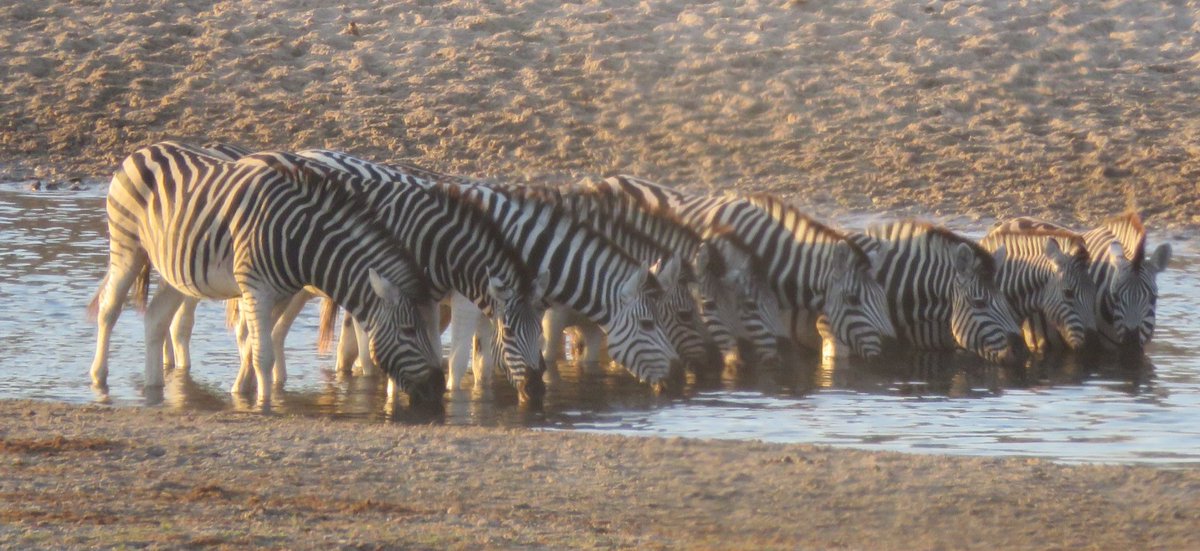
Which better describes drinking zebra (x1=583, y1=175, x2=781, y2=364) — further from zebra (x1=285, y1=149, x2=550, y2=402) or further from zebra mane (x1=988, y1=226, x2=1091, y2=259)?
zebra mane (x1=988, y1=226, x2=1091, y2=259)

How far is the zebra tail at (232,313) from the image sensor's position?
11.0 metres

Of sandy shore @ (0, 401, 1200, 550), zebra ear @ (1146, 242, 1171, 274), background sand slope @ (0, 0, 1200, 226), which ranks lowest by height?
sandy shore @ (0, 401, 1200, 550)

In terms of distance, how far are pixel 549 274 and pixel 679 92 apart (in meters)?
7.88

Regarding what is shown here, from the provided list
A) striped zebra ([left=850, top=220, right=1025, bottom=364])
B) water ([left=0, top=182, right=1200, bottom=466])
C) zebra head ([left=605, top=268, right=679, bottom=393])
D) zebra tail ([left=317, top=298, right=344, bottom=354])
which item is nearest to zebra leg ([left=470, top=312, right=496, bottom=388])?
water ([left=0, top=182, right=1200, bottom=466])

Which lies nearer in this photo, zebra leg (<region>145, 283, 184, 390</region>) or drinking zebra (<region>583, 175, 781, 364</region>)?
zebra leg (<region>145, 283, 184, 390</region>)

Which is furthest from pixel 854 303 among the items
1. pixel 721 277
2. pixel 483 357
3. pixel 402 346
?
pixel 402 346

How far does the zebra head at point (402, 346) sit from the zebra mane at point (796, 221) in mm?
3008

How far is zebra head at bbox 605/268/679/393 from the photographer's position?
995cm

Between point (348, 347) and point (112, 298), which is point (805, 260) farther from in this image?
point (112, 298)

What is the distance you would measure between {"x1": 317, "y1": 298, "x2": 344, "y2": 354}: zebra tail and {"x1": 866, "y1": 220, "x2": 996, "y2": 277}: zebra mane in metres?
3.47

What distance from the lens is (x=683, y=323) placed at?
35.1 ft

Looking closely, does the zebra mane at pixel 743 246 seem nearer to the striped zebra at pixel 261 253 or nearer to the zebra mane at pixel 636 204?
the zebra mane at pixel 636 204

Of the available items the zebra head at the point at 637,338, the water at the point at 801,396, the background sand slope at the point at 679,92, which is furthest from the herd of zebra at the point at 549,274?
the background sand slope at the point at 679,92

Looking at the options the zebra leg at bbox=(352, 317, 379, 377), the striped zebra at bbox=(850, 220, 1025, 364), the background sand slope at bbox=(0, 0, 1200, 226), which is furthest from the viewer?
the background sand slope at bbox=(0, 0, 1200, 226)
